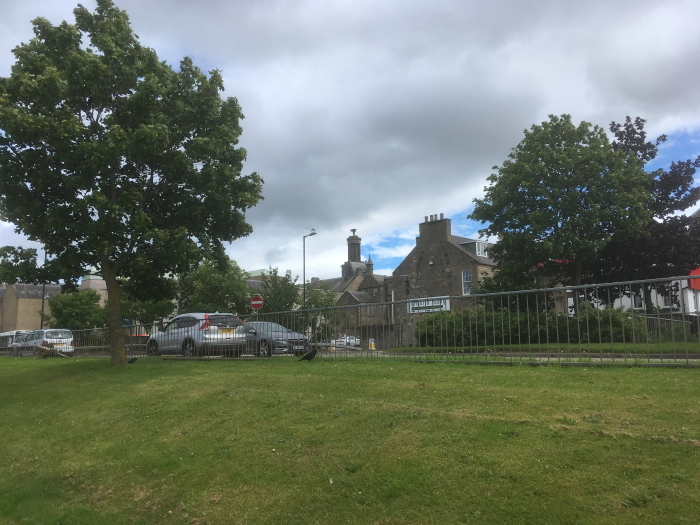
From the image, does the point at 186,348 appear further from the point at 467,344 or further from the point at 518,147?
the point at 518,147

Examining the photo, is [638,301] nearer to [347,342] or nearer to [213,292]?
[347,342]

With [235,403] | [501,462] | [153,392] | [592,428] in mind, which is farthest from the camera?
[153,392]

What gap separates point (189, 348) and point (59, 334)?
558 inches

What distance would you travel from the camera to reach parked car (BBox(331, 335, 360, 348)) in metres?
13.6

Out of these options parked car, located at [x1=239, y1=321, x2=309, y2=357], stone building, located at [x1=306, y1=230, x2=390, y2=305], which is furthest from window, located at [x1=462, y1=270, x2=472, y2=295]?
parked car, located at [x1=239, y1=321, x2=309, y2=357]

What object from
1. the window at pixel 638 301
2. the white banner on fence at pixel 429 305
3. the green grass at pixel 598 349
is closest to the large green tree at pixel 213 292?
the white banner on fence at pixel 429 305

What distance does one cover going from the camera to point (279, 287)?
45.3 meters

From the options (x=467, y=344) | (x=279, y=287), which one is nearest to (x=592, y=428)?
(x=467, y=344)

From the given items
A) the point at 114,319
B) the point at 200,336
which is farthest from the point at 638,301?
the point at 114,319

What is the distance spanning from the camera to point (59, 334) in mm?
28297

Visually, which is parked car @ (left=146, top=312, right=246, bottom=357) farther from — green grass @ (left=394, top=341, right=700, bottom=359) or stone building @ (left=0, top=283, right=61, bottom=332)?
stone building @ (left=0, top=283, right=61, bottom=332)

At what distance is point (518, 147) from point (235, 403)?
2835 cm

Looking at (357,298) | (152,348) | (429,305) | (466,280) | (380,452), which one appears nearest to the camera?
(380,452)

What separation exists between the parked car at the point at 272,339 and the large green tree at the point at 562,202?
1790cm
